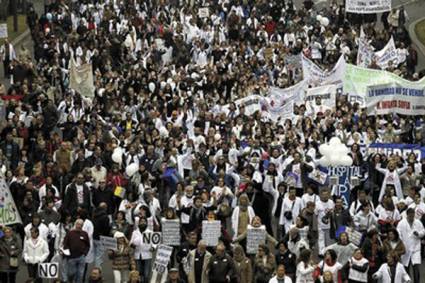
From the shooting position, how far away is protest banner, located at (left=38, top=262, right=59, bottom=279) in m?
23.5

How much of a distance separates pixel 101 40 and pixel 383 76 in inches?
382

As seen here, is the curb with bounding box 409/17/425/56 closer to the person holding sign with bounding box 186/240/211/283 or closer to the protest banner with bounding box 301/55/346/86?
the protest banner with bounding box 301/55/346/86

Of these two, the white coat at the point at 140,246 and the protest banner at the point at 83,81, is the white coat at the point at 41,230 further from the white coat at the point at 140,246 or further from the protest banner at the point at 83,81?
the protest banner at the point at 83,81

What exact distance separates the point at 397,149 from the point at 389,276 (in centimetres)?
719

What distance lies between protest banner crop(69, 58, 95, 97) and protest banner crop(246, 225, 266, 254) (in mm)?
11740

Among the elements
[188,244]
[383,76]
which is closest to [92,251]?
[188,244]

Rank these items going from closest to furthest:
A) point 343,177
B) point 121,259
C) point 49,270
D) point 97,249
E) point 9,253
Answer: point 49,270 < point 121,259 < point 9,253 < point 97,249 < point 343,177

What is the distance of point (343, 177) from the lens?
2780 cm

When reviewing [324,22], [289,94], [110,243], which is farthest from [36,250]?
[324,22]

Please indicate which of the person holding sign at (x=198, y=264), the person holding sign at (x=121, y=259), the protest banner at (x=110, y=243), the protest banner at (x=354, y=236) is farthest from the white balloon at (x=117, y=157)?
the protest banner at (x=354, y=236)

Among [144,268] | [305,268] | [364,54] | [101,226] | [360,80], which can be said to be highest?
[364,54]

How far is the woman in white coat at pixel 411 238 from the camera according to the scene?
80.3ft

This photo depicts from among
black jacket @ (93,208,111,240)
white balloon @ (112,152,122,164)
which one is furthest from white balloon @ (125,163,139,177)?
black jacket @ (93,208,111,240)

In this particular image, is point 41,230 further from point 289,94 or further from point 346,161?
point 289,94
